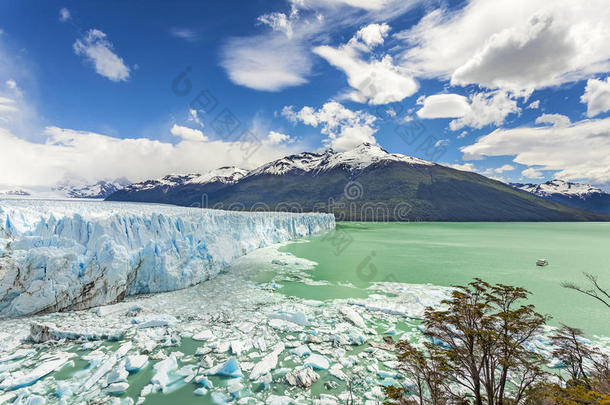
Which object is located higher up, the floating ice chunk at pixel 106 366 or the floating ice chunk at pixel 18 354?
the floating ice chunk at pixel 18 354

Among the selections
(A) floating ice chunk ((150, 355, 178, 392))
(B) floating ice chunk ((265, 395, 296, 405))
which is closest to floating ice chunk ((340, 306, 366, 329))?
(B) floating ice chunk ((265, 395, 296, 405))

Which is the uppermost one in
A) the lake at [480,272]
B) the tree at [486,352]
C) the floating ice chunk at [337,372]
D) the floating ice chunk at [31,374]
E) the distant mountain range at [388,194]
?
the distant mountain range at [388,194]

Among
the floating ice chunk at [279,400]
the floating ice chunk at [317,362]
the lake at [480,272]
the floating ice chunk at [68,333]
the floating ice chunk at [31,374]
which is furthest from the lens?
the lake at [480,272]

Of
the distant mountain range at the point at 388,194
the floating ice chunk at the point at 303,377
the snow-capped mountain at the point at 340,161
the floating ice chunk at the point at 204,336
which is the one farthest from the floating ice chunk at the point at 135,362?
the snow-capped mountain at the point at 340,161

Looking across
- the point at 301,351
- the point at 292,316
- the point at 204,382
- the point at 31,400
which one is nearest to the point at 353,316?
the point at 292,316

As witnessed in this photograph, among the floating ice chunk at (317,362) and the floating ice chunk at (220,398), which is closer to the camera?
the floating ice chunk at (220,398)

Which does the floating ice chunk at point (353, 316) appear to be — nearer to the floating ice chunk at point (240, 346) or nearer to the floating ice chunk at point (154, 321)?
the floating ice chunk at point (240, 346)

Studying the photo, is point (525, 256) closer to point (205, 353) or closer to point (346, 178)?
point (205, 353)

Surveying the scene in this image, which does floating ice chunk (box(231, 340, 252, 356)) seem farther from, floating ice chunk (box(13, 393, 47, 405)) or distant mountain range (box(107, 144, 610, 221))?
distant mountain range (box(107, 144, 610, 221))
